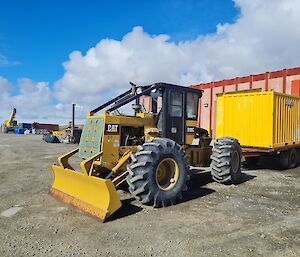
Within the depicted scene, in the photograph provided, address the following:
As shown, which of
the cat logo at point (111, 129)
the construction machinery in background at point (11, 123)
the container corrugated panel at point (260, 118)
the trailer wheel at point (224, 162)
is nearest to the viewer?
the cat logo at point (111, 129)

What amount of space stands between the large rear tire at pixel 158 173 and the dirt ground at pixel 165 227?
26 cm

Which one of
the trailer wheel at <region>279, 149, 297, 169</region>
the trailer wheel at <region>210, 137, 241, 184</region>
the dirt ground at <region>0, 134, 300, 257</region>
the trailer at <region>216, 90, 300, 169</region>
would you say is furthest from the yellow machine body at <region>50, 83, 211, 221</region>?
the trailer wheel at <region>279, 149, 297, 169</region>

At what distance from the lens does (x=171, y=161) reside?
6.43 meters

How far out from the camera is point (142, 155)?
5.95 meters

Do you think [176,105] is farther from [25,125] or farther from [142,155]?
[25,125]

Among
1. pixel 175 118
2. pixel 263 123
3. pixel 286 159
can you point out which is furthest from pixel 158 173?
pixel 286 159

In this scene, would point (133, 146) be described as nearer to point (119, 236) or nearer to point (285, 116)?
point (119, 236)

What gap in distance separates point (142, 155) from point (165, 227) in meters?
1.51

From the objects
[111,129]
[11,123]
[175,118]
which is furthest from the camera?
[11,123]

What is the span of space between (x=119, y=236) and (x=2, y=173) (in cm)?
735

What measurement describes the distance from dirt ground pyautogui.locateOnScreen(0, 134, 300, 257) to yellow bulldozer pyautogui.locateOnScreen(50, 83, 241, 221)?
0.34m

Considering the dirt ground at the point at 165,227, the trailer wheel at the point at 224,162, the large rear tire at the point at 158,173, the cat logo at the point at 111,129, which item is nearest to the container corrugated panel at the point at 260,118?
the trailer wheel at the point at 224,162

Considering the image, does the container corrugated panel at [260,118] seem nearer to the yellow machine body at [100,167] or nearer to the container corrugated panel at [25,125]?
the yellow machine body at [100,167]

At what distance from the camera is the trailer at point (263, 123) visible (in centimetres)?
1060
